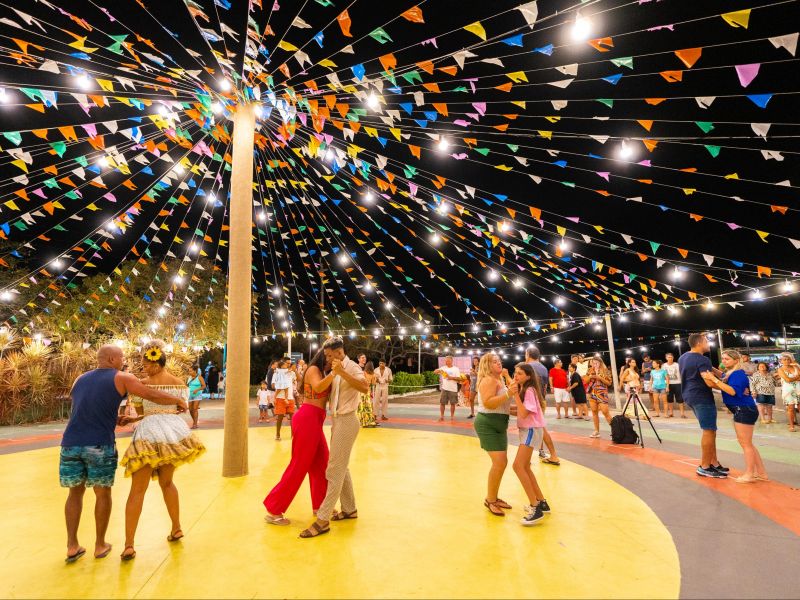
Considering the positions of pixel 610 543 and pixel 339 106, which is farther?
pixel 339 106

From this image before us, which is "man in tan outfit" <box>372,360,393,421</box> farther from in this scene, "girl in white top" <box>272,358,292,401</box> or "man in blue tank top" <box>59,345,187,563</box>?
"man in blue tank top" <box>59,345,187,563</box>

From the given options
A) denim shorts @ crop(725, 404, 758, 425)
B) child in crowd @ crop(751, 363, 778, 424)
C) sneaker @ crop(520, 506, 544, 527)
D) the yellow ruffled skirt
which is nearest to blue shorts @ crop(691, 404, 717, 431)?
denim shorts @ crop(725, 404, 758, 425)

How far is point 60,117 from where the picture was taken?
7906mm

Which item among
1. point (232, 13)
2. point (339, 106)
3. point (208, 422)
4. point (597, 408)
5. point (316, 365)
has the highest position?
point (232, 13)

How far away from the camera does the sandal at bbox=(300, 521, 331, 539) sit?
3.64 metres

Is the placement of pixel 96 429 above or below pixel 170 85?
below

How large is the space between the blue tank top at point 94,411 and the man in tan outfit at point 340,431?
1788mm

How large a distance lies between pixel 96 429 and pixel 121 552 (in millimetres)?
1047

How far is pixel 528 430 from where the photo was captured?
441cm

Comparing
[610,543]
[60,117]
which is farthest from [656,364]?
[60,117]

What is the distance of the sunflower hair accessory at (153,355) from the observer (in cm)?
361

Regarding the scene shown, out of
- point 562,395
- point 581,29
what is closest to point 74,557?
point 581,29

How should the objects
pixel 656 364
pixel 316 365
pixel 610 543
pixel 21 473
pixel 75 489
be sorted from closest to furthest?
pixel 75 489 < pixel 610 543 < pixel 316 365 < pixel 21 473 < pixel 656 364

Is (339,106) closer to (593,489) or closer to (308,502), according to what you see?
(308,502)
